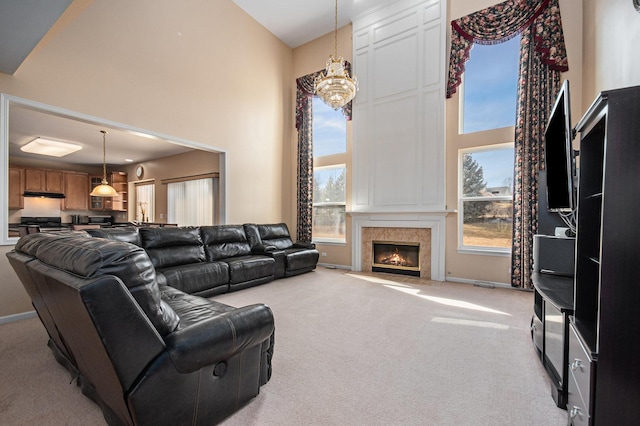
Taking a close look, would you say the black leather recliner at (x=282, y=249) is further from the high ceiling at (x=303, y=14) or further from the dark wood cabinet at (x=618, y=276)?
the high ceiling at (x=303, y=14)

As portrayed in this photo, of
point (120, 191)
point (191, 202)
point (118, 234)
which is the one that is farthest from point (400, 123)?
point (120, 191)

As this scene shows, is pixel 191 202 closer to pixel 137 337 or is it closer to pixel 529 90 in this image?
pixel 137 337

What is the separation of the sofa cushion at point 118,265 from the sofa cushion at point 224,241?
3.19 m

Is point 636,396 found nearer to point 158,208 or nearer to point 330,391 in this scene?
point 330,391

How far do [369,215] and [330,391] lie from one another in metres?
4.19

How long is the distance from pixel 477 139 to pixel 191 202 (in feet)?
21.9

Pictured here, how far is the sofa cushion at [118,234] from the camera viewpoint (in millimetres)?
3451

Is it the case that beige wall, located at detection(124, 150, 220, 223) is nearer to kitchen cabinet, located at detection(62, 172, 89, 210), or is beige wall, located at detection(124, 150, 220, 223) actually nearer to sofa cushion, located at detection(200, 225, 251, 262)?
kitchen cabinet, located at detection(62, 172, 89, 210)

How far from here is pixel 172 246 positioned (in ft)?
13.6

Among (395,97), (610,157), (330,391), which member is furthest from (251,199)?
(610,157)

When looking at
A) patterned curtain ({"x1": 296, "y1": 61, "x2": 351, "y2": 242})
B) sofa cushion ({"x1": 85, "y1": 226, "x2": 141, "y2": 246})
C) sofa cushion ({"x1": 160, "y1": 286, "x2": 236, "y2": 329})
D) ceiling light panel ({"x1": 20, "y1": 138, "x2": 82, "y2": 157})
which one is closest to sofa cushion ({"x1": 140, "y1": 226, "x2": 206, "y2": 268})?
sofa cushion ({"x1": 85, "y1": 226, "x2": 141, "y2": 246})

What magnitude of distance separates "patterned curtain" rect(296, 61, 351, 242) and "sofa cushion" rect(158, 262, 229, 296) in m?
2.67

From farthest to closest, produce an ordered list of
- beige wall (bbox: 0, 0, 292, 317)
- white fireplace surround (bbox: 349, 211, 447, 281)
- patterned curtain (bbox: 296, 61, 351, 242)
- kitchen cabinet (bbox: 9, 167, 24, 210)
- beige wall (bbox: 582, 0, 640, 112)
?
1. kitchen cabinet (bbox: 9, 167, 24, 210)
2. patterned curtain (bbox: 296, 61, 351, 242)
3. white fireplace surround (bbox: 349, 211, 447, 281)
4. beige wall (bbox: 0, 0, 292, 317)
5. beige wall (bbox: 582, 0, 640, 112)

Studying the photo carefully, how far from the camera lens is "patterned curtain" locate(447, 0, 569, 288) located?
4016 mm
